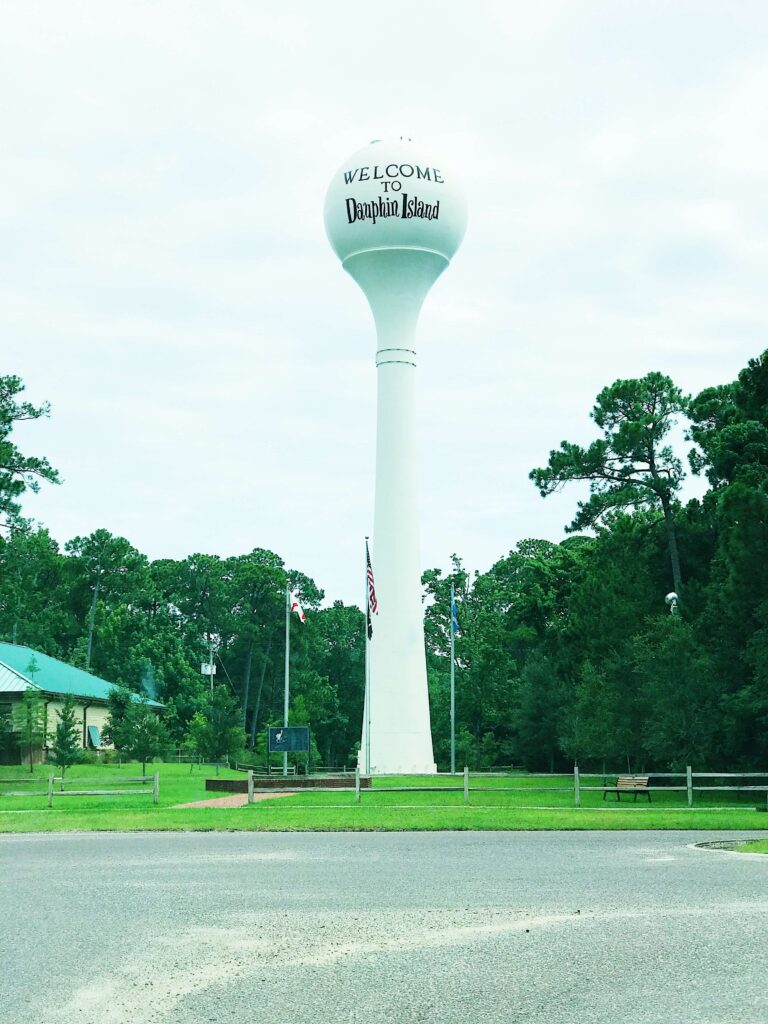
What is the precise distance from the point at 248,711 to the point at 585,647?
5388cm

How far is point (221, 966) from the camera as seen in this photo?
8648 millimetres

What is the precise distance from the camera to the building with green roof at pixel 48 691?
5506cm

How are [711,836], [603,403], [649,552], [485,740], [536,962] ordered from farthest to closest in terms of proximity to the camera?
[485,740] → [603,403] → [649,552] → [711,836] → [536,962]

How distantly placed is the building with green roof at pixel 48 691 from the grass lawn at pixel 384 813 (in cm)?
1596

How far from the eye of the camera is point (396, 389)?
56.6 metres

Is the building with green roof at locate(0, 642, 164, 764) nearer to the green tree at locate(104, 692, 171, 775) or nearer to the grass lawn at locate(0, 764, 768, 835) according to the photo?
the green tree at locate(104, 692, 171, 775)

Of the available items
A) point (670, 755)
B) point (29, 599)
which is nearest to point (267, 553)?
point (29, 599)

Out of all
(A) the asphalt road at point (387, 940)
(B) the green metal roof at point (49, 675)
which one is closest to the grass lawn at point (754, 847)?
(A) the asphalt road at point (387, 940)

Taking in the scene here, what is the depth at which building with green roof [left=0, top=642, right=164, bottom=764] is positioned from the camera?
5506cm

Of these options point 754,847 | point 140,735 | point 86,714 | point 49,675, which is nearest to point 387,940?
point 754,847

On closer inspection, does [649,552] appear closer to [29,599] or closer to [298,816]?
[298,816]

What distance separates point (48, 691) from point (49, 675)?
17.9 feet

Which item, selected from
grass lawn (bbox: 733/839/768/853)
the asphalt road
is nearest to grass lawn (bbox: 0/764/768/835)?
grass lawn (bbox: 733/839/768/853)

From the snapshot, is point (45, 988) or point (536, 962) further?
point (536, 962)
